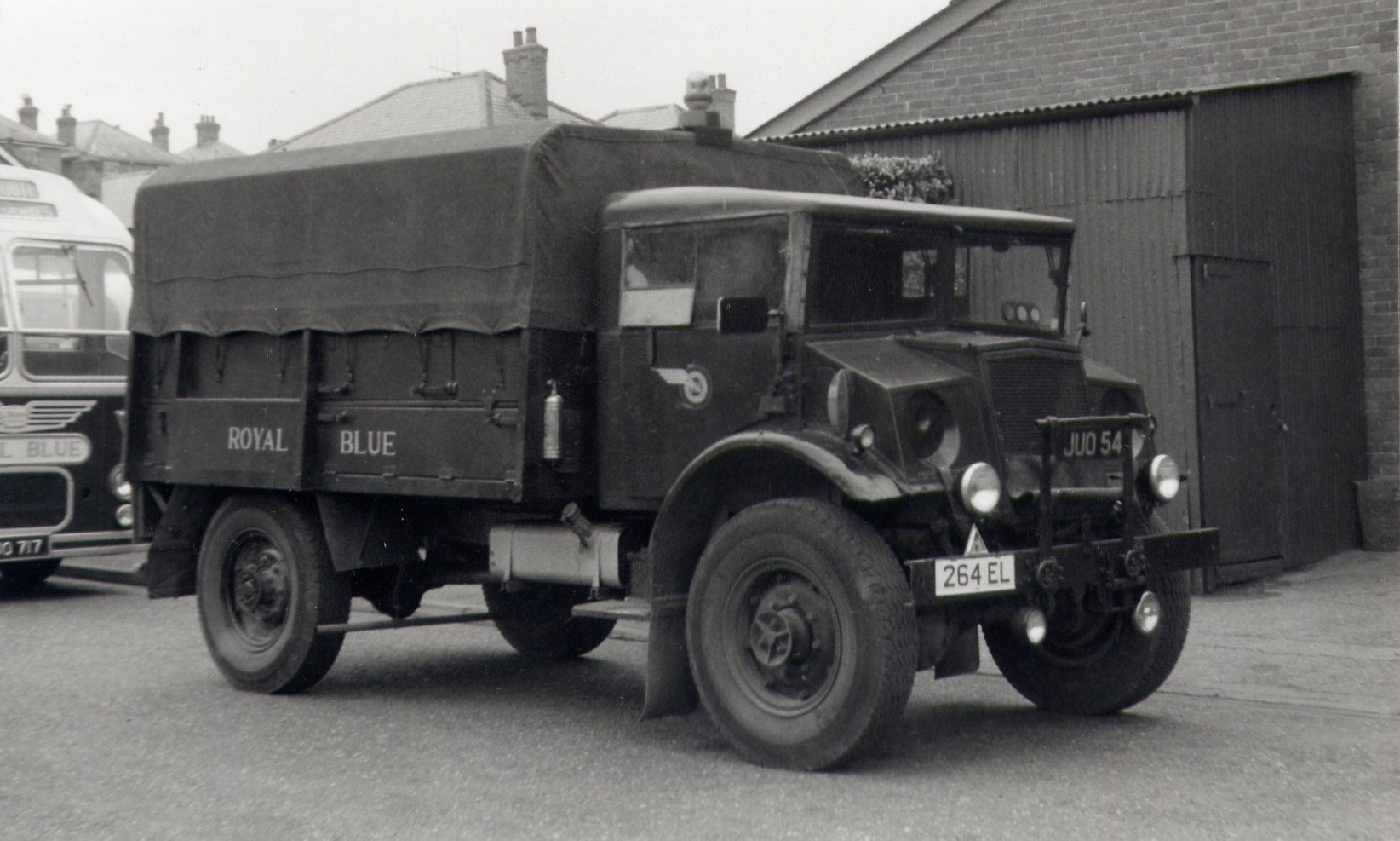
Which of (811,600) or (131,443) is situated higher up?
(131,443)

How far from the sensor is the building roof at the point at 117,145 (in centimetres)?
6362

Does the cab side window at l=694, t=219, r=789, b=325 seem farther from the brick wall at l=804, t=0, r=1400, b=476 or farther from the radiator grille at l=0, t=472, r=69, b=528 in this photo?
the radiator grille at l=0, t=472, r=69, b=528

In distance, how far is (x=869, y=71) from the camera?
1655cm

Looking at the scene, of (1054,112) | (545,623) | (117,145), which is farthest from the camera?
(117,145)

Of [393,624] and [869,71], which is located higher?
[869,71]

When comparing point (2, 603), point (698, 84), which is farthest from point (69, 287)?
point (698, 84)

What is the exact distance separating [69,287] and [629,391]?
787cm

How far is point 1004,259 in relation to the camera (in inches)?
326

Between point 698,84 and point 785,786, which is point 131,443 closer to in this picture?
point 698,84

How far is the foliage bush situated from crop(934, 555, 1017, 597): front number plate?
21.7 feet

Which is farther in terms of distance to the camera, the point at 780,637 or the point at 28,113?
the point at 28,113

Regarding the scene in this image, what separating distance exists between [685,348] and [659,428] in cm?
38

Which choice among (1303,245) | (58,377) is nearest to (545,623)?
(58,377)

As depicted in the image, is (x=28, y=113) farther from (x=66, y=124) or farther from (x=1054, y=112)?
(x=1054, y=112)
